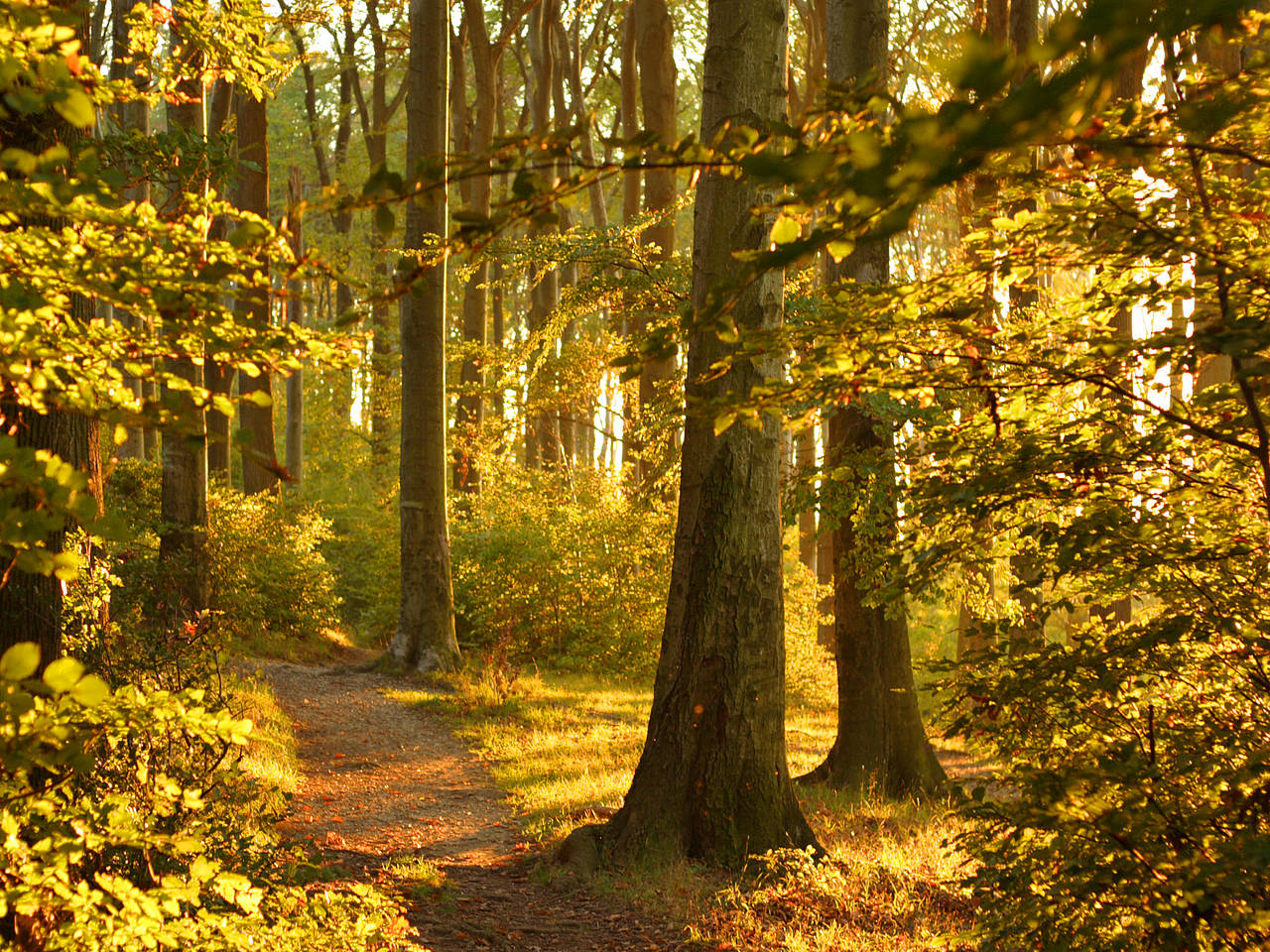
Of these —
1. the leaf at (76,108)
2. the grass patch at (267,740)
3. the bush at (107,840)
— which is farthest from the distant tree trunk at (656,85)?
the leaf at (76,108)

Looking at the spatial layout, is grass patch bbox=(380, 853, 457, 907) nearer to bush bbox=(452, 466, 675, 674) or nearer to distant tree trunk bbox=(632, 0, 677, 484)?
distant tree trunk bbox=(632, 0, 677, 484)

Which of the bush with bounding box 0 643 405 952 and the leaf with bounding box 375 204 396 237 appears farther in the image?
the bush with bounding box 0 643 405 952

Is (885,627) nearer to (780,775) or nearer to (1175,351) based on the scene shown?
(780,775)

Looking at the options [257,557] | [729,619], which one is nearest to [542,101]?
[257,557]

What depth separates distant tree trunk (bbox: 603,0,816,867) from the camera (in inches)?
246

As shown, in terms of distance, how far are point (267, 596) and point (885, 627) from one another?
30.6ft

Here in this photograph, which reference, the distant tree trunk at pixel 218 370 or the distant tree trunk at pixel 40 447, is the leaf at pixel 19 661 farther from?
the distant tree trunk at pixel 218 370

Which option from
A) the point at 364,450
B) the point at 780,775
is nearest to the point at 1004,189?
the point at 780,775

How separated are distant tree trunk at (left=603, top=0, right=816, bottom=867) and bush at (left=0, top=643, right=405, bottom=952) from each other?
8.71ft

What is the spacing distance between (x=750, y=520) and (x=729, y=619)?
66 cm

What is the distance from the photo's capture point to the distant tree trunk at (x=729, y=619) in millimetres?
6246

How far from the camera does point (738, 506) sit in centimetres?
629

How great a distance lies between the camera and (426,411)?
13.7m

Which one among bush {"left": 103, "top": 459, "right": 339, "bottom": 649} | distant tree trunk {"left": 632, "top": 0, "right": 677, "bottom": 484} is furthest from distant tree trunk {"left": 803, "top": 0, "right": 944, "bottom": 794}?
bush {"left": 103, "top": 459, "right": 339, "bottom": 649}
